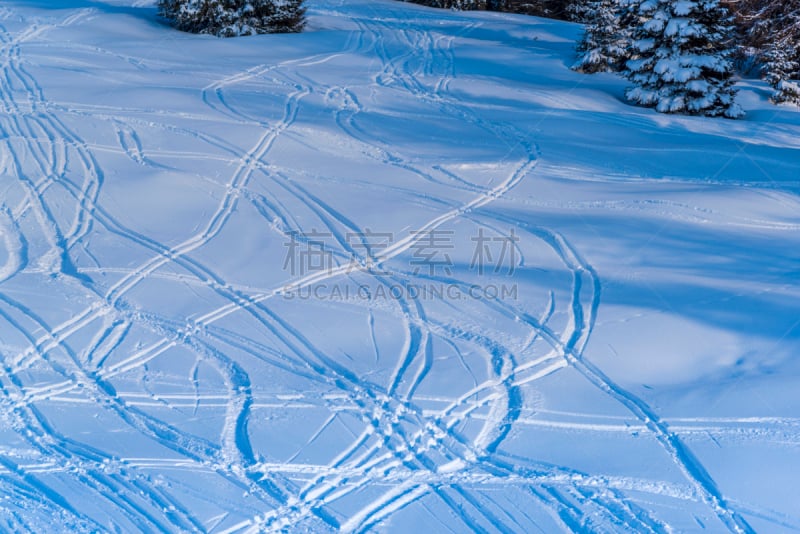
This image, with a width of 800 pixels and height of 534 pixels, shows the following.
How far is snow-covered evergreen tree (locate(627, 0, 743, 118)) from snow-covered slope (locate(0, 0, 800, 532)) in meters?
0.81

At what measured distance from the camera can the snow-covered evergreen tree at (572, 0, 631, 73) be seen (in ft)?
53.7

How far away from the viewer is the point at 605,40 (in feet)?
54.5

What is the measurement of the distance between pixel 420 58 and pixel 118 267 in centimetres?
1118

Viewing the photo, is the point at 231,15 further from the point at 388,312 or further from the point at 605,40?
the point at 388,312

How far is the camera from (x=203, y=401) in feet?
18.4

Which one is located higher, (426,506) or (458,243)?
(458,243)

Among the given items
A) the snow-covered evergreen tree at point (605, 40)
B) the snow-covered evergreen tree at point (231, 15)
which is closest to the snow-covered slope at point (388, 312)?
the snow-covered evergreen tree at point (605, 40)

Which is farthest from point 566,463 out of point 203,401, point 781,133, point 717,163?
point 781,133

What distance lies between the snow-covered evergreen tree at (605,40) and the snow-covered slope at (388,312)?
11.7ft

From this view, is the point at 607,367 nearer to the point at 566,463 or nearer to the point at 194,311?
the point at 566,463

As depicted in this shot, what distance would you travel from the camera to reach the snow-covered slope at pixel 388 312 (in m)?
4.73

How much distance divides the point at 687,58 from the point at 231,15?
11.0 metres

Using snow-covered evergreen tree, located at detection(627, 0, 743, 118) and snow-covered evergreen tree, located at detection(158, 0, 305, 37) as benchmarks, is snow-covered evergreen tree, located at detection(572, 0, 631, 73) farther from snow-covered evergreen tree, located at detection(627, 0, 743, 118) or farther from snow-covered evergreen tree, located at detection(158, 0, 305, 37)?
snow-covered evergreen tree, located at detection(158, 0, 305, 37)

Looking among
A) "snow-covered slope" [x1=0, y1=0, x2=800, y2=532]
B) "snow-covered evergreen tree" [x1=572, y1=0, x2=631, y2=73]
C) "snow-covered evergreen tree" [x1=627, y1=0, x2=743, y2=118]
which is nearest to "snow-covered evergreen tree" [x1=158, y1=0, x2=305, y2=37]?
"snow-covered slope" [x1=0, y1=0, x2=800, y2=532]
